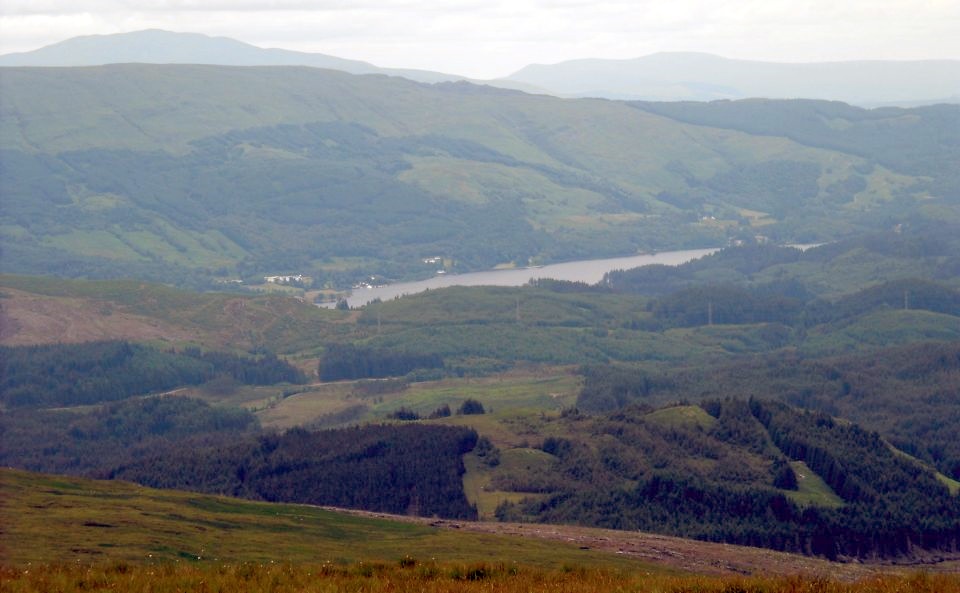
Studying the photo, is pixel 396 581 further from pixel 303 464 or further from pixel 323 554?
pixel 303 464

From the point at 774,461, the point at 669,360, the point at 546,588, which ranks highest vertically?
the point at 546,588

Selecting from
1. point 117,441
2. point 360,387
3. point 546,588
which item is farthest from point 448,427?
point 546,588

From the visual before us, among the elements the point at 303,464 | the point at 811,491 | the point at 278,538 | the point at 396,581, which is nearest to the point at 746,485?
the point at 811,491

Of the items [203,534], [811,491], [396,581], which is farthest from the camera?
[811,491]

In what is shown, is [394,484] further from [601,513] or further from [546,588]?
[546,588]

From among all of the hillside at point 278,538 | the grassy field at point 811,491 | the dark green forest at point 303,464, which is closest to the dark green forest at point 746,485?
the grassy field at point 811,491

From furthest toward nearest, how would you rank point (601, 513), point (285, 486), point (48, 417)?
point (48, 417) < point (285, 486) < point (601, 513)

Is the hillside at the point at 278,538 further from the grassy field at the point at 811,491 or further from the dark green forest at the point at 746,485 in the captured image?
the grassy field at the point at 811,491

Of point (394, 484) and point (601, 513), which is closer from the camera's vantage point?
point (601, 513)
